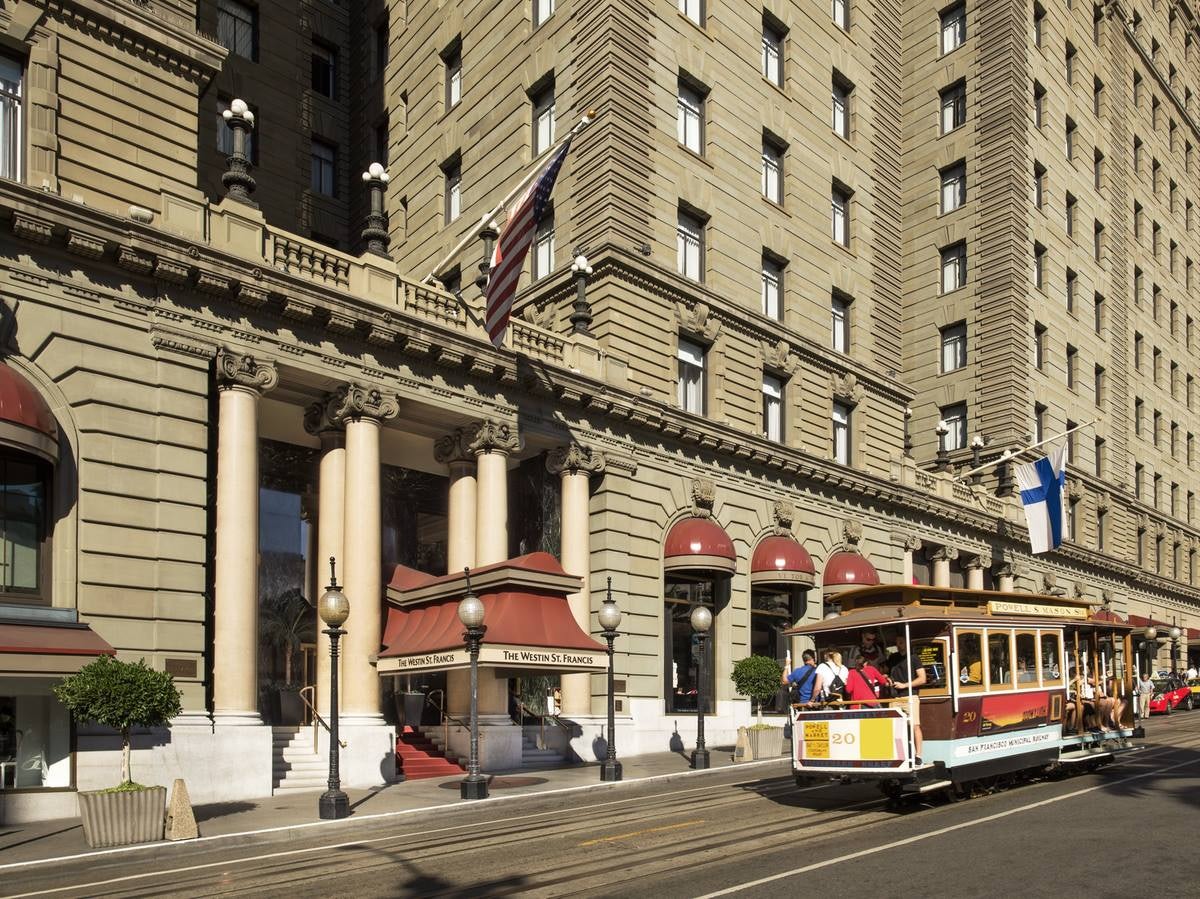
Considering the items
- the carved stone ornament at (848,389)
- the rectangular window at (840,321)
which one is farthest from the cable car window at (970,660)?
the rectangular window at (840,321)

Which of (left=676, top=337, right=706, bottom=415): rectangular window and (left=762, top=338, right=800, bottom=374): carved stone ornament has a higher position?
(left=762, top=338, right=800, bottom=374): carved stone ornament

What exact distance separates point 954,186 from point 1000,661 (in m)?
44.6

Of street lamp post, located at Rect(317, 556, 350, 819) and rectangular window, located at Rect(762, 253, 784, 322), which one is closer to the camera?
street lamp post, located at Rect(317, 556, 350, 819)

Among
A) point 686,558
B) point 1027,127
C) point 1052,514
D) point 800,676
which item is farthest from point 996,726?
point 1027,127

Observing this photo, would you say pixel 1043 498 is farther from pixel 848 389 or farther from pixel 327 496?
pixel 327 496

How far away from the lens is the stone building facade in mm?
20453

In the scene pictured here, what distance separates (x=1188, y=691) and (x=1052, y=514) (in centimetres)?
1355

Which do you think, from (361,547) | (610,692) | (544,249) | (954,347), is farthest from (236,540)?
(954,347)

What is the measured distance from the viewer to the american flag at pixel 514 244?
25000 millimetres

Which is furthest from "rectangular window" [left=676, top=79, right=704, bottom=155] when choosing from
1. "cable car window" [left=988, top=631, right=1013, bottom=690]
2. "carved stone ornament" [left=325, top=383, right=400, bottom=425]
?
"cable car window" [left=988, top=631, right=1013, bottom=690]

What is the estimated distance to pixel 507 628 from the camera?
75.6ft

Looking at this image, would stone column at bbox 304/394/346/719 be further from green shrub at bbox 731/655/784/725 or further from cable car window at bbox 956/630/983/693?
cable car window at bbox 956/630/983/693

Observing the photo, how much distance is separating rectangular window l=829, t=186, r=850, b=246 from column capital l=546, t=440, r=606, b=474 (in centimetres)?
1630

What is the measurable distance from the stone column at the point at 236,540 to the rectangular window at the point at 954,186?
43905 mm
